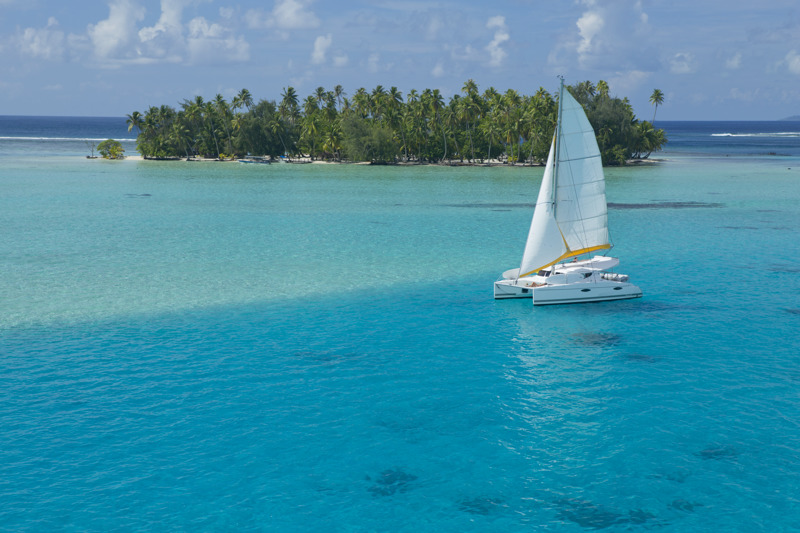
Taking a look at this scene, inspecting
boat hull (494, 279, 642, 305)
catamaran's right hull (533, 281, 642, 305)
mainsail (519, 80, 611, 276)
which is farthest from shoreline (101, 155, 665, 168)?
boat hull (494, 279, 642, 305)

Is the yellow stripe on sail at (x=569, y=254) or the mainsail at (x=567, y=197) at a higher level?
the mainsail at (x=567, y=197)

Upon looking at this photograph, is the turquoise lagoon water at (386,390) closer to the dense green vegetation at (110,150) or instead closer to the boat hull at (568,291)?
the boat hull at (568,291)

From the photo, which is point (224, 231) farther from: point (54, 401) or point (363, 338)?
point (54, 401)

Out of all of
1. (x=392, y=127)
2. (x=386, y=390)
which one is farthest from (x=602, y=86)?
(x=386, y=390)

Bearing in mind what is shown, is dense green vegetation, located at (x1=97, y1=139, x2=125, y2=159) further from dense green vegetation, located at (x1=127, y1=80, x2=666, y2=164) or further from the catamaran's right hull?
the catamaran's right hull

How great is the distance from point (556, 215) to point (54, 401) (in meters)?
29.1

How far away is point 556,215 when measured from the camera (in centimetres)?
4275

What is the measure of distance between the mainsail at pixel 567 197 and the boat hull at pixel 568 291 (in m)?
1.16

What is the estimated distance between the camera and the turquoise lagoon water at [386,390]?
21125 mm

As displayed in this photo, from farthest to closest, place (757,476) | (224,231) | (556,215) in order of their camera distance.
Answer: (224,231)
(556,215)
(757,476)

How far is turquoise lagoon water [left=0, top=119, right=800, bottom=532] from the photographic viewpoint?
69.3 ft

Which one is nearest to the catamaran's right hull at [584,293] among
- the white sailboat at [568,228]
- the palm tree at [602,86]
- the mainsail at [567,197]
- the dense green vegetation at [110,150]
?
the white sailboat at [568,228]

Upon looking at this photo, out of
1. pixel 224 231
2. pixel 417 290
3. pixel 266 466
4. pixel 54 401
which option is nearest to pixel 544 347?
pixel 417 290

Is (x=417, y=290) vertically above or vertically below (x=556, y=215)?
below
